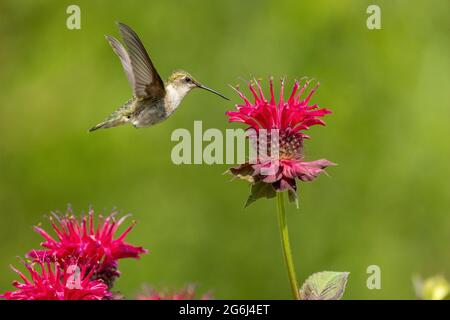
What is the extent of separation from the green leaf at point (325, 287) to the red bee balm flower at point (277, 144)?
21 cm

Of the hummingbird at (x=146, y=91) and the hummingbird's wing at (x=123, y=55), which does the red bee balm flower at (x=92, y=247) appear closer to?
the hummingbird at (x=146, y=91)

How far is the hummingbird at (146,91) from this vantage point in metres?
2.77

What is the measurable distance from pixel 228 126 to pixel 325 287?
3431 millimetres

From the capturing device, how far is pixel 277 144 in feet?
7.00

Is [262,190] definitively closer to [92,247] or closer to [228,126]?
[92,247]

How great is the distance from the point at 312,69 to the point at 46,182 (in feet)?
6.67

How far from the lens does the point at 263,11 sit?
585 cm

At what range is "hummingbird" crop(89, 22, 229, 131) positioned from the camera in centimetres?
277

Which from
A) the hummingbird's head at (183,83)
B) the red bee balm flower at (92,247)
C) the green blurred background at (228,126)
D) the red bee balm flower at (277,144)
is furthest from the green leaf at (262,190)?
the green blurred background at (228,126)

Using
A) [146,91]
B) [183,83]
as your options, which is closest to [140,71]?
[146,91]

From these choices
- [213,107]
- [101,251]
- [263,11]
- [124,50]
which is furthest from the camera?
[263,11]
